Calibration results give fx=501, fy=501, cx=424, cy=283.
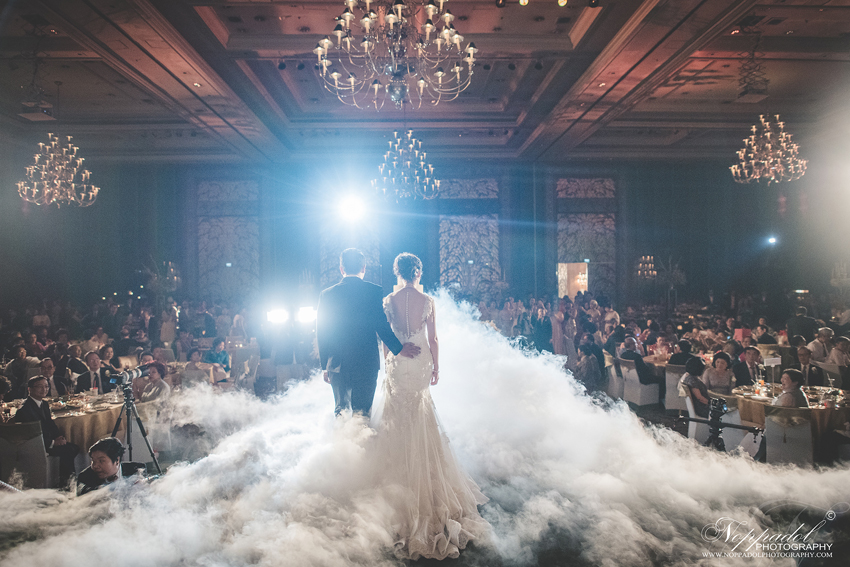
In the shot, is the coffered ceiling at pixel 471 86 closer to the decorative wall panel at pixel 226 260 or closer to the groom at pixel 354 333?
the decorative wall panel at pixel 226 260

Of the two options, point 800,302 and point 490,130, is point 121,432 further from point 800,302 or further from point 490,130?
point 800,302

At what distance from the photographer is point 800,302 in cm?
1282

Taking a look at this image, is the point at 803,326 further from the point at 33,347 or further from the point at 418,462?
the point at 33,347

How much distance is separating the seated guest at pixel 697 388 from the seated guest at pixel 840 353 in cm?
231

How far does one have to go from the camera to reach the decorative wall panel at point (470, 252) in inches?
521

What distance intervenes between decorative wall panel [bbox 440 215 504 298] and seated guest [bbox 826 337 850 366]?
789cm

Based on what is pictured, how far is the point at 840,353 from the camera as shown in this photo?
19.0ft

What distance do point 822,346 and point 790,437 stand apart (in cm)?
337

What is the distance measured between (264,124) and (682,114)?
328 inches

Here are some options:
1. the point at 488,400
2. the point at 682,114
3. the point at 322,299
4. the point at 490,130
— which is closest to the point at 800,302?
the point at 682,114

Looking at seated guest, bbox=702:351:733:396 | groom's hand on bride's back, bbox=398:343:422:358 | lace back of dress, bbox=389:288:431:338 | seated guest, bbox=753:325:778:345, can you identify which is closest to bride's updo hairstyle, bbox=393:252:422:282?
lace back of dress, bbox=389:288:431:338

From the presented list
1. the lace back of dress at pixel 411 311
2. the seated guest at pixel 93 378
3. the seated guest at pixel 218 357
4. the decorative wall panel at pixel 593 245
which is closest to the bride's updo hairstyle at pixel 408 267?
the lace back of dress at pixel 411 311

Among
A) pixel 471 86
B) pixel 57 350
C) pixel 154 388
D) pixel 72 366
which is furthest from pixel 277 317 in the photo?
pixel 471 86

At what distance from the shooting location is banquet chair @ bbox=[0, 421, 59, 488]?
3.67 meters
